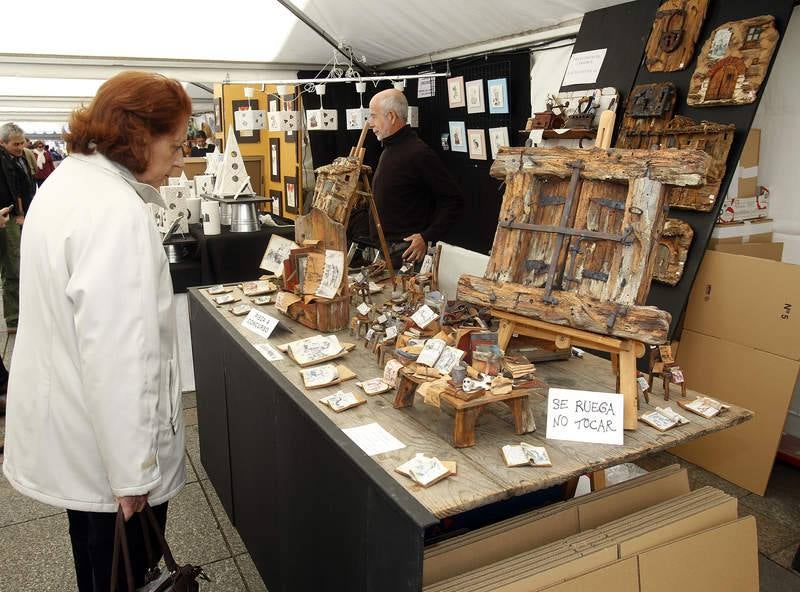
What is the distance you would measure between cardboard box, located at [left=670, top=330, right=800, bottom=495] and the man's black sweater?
1404 millimetres

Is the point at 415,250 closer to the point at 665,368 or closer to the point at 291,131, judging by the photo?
the point at 665,368

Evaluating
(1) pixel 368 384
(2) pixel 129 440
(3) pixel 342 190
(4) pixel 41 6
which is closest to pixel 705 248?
(3) pixel 342 190

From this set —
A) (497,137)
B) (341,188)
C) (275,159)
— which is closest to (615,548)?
(341,188)

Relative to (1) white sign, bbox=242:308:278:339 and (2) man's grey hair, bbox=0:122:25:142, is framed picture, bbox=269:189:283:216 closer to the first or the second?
(2) man's grey hair, bbox=0:122:25:142

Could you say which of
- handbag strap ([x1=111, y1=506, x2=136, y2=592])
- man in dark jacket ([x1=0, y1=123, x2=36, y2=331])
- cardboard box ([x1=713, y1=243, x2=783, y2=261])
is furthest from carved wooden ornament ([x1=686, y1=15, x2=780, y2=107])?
man in dark jacket ([x1=0, y1=123, x2=36, y2=331])

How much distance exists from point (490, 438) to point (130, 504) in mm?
828

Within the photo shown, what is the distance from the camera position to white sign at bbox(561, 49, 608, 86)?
323cm

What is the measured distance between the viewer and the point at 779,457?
3.00 meters

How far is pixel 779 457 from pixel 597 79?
2170 millimetres

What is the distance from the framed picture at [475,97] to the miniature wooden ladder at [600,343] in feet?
9.53

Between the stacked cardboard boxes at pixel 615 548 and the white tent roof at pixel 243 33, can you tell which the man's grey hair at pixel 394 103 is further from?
the stacked cardboard boxes at pixel 615 548

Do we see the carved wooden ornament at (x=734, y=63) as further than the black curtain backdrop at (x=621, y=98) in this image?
No

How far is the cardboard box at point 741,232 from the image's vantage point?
291cm

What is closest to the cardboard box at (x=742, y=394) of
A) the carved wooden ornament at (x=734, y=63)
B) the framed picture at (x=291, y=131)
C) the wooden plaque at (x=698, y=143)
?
the wooden plaque at (x=698, y=143)
